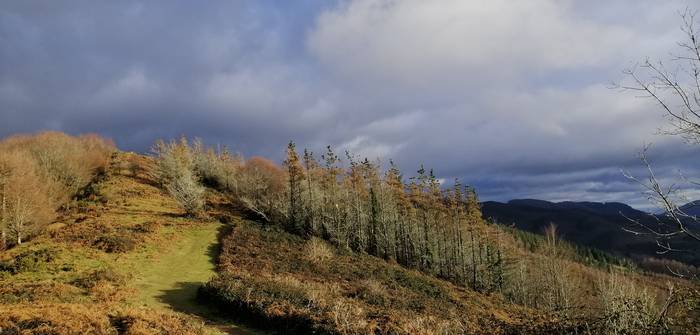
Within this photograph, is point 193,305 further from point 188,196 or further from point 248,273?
point 188,196

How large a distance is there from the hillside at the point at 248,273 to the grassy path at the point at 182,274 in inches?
5.2

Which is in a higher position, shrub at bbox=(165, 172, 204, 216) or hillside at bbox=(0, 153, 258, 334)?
shrub at bbox=(165, 172, 204, 216)

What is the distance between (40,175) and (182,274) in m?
32.5

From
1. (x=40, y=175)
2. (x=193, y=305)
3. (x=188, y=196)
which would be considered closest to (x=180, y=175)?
(x=188, y=196)

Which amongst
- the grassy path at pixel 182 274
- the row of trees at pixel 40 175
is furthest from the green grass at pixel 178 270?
the row of trees at pixel 40 175

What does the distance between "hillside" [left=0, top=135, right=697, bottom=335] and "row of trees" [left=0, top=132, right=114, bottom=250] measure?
1490 mm

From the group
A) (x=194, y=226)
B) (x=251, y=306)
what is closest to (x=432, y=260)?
(x=194, y=226)

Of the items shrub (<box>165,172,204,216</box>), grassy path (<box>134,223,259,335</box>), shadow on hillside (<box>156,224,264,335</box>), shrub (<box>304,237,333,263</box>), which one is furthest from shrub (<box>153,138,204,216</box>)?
shadow on hillside (<box>156,224,264,335</box>)

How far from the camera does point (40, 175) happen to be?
4912 cm

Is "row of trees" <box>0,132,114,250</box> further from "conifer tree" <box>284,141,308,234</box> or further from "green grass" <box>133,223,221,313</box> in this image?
"conifer tree" <box>284,141,308,234</box>

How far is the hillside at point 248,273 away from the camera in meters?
15.6

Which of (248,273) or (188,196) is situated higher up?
(188,196)

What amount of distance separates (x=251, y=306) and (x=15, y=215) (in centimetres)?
2651

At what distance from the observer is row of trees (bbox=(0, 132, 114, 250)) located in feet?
112
